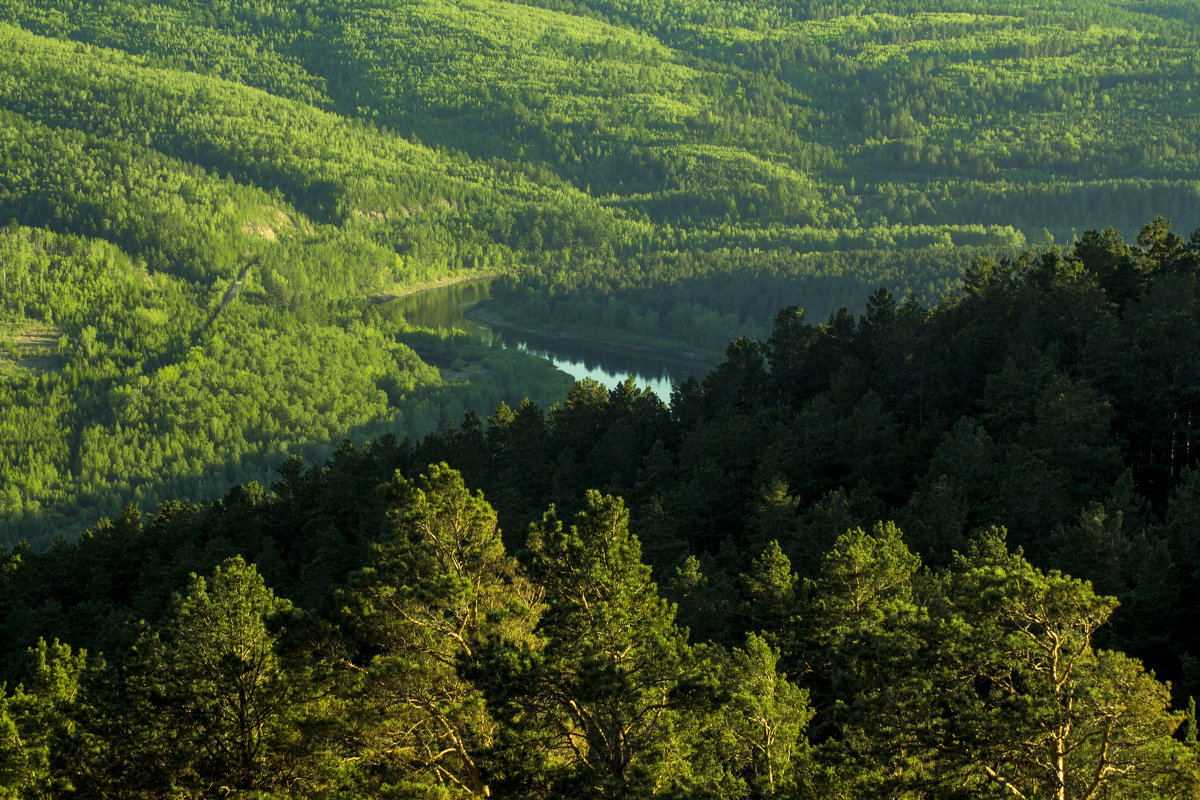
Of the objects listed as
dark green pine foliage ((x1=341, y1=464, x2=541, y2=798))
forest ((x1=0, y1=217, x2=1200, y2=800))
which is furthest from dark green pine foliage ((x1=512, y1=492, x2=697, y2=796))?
dark green pine foliage ((x1=341, y1=464, x2=541, y2=798))

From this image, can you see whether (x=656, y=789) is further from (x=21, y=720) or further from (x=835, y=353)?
(x=835, y=353)

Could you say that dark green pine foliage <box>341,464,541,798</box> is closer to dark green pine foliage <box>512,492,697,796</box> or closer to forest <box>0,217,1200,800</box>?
forest <box>0,217,1200,800</box>

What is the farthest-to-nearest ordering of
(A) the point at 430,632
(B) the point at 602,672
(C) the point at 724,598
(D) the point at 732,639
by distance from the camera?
1. (C) the point at 724,598
2. (D) the point at 732,639
3. (A) the point at 430,632
4. (B) the point at 602,672

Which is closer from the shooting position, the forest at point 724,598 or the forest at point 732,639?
the forest at point 732,639

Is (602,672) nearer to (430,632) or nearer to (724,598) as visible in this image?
(430,632)

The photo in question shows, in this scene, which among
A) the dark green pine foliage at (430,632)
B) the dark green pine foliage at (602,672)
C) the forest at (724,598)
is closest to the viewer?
the forest at (724,598)

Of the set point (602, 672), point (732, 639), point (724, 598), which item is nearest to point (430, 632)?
point (602, 672)

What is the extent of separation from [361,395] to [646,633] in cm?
16443

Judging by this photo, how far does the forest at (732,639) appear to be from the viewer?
26.8 m

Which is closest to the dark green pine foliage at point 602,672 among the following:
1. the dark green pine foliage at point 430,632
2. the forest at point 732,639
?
the forest at point 732,639

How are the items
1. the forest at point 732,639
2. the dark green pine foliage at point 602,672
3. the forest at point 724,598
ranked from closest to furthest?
the forest at point 732,639 → the forest at point 724,598 → the dark green pine foliage at point 602,672

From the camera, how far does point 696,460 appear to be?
85.9 meters

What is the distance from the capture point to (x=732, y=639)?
49312 millimetres

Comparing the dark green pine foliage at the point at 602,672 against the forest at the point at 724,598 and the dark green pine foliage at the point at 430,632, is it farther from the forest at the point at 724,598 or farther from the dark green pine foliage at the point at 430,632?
the dark green pine foliage at the point at 430,632
